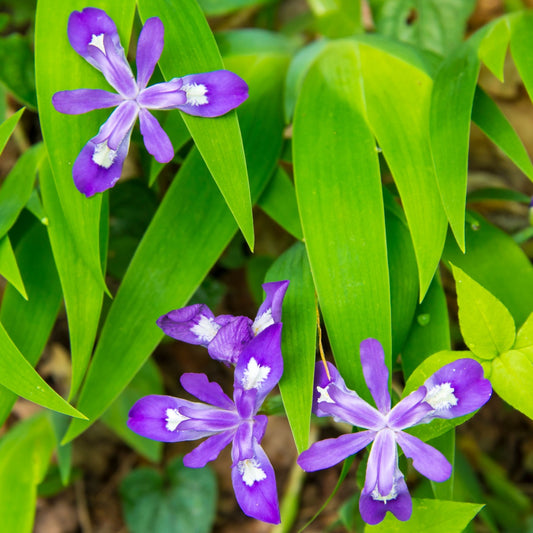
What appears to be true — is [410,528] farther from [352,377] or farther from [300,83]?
[300,83]

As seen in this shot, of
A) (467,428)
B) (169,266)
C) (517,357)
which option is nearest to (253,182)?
(169,266)

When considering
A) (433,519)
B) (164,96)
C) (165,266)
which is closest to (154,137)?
(164,96)

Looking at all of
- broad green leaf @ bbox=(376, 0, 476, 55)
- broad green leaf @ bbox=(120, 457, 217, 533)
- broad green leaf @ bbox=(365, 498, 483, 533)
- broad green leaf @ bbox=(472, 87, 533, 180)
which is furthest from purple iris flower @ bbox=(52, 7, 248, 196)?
broad green leaf @ bbox=(120, 457, 217, 533)

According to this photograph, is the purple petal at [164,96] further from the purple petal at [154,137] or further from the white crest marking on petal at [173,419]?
the white crest marking on petal at [173,419]

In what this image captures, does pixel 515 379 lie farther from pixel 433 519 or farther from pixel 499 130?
pixel 499 130

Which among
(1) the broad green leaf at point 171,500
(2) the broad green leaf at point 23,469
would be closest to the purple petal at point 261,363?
(2) the broad green leaf at point 23,469

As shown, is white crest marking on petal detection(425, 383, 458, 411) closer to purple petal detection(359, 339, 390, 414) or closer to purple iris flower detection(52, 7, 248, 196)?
purple petal detection(359, 339, 390, 414)
